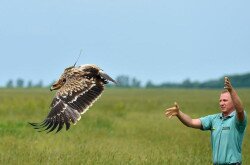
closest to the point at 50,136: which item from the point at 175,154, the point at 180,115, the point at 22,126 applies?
the point at 22,126

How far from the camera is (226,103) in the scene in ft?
24.0

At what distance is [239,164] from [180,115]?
81 cm

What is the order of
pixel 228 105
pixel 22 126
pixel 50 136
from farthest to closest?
pixel 22 126
pixel 50 136
pixel 228 105

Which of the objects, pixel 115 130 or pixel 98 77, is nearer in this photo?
pixel 98 77

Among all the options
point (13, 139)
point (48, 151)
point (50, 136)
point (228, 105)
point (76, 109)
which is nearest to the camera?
point (228, 105)

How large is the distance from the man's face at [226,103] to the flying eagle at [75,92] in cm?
274

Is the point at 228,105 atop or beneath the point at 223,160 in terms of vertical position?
atop

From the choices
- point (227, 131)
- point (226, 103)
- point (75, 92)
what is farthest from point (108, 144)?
point (226, 103)

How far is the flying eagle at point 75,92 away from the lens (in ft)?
31.4

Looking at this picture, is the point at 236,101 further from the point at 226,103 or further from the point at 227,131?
the point at 227,131

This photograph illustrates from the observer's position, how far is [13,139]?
15.2 m

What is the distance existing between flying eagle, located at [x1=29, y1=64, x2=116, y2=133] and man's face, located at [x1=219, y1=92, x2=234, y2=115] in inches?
108

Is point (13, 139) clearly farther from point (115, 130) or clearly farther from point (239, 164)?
point (239, 164)

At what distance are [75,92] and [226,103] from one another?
10.2 feet
